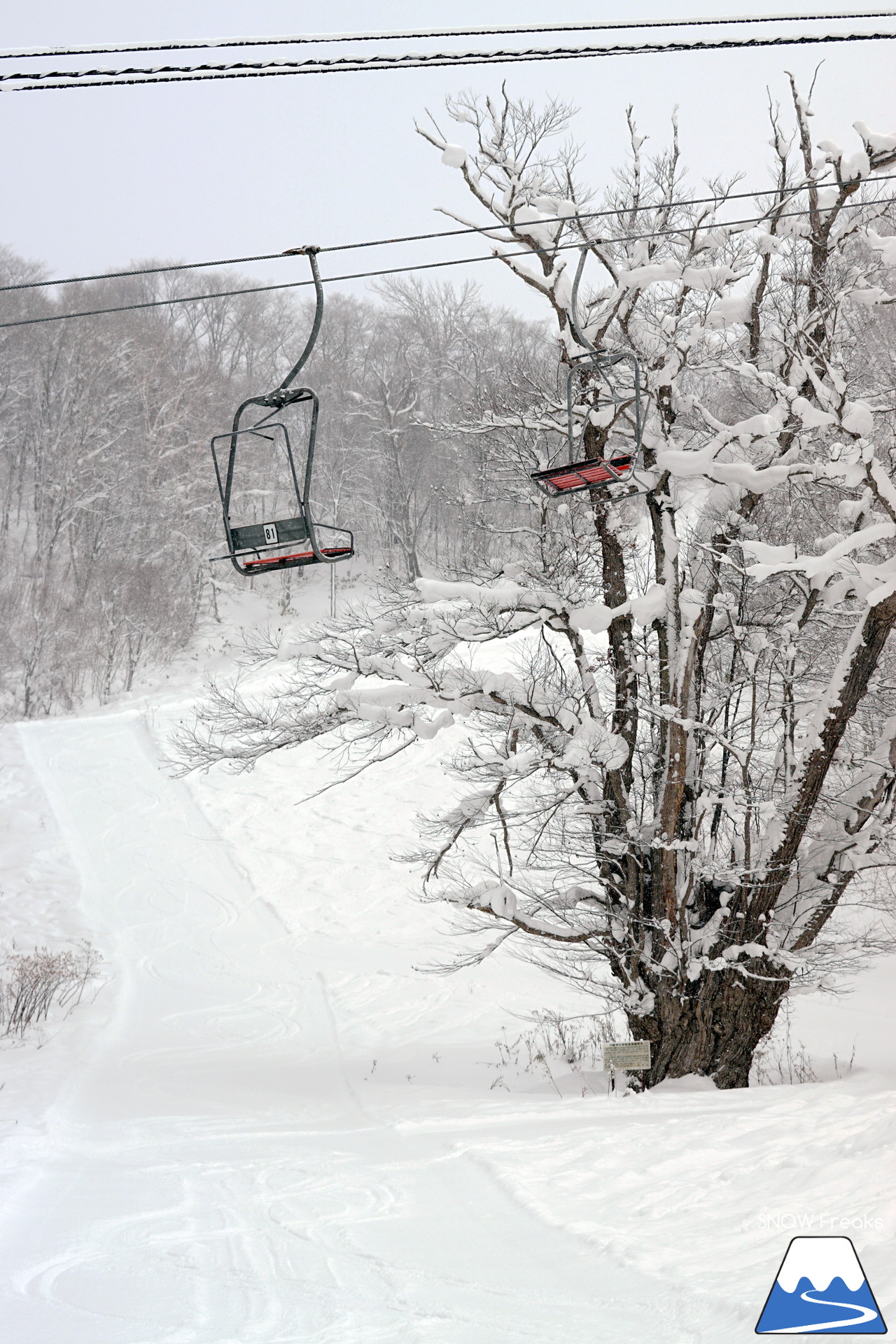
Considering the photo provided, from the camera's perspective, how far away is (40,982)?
12.0 meters

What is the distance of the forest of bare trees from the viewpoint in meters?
31.2

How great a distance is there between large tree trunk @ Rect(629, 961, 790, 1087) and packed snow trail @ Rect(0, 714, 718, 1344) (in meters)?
2.57

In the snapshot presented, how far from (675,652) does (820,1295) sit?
6280mm

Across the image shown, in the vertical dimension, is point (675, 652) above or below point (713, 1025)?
above

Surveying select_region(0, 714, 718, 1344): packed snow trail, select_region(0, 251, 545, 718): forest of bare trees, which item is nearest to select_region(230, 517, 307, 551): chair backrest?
select_region(0, 714, 718, 1344): packed snow trail

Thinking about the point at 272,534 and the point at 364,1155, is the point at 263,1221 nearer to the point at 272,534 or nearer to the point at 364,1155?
the point at 364,1155

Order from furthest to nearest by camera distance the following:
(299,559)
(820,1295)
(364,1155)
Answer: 1. (364,1155)
2. (299,559)
3. (820,1295)

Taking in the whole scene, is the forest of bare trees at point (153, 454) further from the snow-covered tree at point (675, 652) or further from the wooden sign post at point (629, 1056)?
the wooden sign post at point (629, 1056)

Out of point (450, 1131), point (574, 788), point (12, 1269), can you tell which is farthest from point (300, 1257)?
point (574, 788)

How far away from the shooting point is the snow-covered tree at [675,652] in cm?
927

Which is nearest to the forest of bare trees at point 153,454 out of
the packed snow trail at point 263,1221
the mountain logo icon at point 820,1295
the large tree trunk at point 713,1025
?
the packed snow trail at point 263,1221

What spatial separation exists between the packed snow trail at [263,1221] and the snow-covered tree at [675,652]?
2.85 metres

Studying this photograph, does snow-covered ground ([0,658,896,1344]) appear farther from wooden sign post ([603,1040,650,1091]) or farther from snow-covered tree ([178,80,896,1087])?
snow-covered tree ([178,80,896,1087])

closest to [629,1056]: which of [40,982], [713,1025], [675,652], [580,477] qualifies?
[713,1025]
